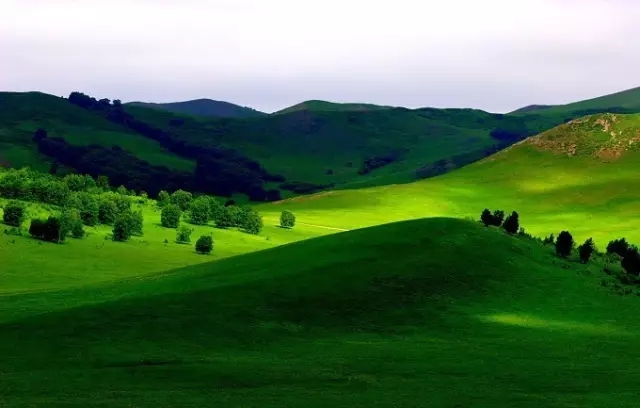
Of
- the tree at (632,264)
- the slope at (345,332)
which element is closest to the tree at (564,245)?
the slope at (345,332)

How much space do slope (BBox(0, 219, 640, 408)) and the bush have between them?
124 feet

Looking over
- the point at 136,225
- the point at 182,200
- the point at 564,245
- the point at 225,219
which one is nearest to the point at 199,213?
the point at 225,219

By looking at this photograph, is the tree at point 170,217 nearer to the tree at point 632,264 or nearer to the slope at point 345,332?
the slope at point 345,332

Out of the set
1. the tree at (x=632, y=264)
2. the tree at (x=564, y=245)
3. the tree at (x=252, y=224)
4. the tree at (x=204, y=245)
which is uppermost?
Result: the tree at (x=564, y=245)

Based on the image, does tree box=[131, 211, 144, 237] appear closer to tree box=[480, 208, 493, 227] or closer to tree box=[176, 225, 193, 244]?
tree box=[176, 225, 193, 244]

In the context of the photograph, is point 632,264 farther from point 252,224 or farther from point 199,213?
point 199,213

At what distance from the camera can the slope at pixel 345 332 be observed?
34.8 metres

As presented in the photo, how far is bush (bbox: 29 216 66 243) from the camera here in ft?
333

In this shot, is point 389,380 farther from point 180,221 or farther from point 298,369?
point 180,221

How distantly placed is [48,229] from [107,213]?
24.0m

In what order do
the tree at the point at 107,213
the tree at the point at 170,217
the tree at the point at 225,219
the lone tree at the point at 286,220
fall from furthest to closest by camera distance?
the lone tree at the point at 286,220 < the tree at the point at 225,219 < the tree at the point at 170,217 < the tree at the point at 107,213

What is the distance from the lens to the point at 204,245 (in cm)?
11475

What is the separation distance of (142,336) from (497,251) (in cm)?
3719

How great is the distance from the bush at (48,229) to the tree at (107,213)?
2290 cm
